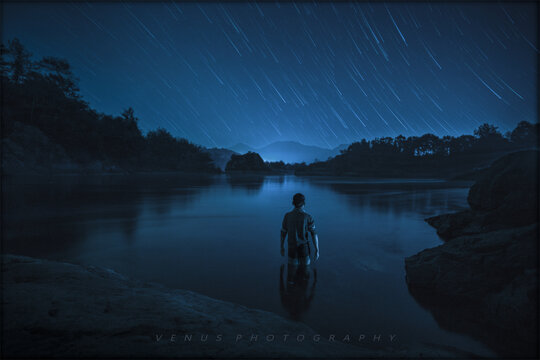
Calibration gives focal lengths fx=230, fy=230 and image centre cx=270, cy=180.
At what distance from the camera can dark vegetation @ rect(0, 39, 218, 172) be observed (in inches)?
1852

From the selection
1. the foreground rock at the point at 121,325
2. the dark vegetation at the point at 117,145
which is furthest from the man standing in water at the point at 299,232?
the dark vegetation at the point at 117,145

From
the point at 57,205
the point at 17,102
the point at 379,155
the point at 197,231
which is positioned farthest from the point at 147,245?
the point at 379,155

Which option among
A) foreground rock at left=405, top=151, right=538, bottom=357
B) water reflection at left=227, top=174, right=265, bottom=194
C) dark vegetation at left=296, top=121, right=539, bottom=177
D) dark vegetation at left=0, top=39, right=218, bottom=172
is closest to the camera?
foreground rock at left=405, top=151, right=538, bottom=357

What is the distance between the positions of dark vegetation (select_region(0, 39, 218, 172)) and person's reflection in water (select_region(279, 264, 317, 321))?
61108 mm

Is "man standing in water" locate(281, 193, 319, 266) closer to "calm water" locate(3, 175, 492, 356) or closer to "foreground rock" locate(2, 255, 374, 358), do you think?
"calm water" locate(3, 175, 492, 356)

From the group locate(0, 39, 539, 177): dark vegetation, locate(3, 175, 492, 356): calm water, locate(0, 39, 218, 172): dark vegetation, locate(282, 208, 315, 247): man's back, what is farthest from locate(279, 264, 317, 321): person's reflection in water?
locate(0, 39, 218, 172): dark vegetation

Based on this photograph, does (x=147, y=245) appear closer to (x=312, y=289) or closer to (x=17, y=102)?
(x=312, y=289)

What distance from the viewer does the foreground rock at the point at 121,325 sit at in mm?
2291

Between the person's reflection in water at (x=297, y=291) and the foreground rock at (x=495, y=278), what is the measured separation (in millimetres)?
2380

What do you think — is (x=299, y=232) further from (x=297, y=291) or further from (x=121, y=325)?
(x=121, y=325)

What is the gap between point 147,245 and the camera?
8.74 m

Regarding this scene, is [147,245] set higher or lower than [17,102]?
lower

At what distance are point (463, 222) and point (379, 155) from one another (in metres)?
128

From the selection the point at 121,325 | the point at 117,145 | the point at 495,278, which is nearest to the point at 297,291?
the point at 121,325
